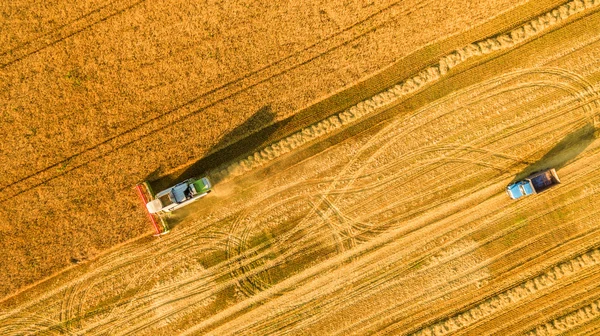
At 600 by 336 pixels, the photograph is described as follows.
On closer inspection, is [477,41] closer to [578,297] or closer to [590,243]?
[590,243]

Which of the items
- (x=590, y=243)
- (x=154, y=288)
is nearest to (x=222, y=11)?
(x=154, y=288)

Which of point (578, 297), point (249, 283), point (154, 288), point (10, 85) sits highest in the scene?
point (10, 85)

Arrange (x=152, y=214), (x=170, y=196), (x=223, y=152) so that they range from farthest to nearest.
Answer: (x=223, y=152) → (x=152, y=214) → (x=170, y=196)

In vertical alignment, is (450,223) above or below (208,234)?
below

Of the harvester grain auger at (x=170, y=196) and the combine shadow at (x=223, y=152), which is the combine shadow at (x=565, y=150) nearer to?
the combine shadow at (x=223, y=152)

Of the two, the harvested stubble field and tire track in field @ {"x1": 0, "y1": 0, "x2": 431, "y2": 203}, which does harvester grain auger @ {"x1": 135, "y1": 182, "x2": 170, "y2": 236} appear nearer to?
the harvested stubble field

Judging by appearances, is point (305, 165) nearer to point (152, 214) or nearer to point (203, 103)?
point (203, 103)

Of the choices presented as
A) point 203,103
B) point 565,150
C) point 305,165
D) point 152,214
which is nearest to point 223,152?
point 203,103
